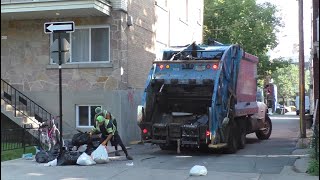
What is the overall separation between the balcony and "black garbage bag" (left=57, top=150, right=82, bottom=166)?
551 cm

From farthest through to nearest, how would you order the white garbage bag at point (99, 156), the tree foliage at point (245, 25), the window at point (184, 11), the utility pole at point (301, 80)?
the tree foliage at point (245, 25) < the window at point (184, 11) < the utility pole at point (301, 80) < the white garbage bag at point (99, 156)

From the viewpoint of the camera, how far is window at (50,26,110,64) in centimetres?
1628

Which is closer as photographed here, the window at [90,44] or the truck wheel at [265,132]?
the window at [90,44]

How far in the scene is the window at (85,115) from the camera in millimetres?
16391

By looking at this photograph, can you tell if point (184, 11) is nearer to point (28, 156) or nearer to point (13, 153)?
point (13, 153)

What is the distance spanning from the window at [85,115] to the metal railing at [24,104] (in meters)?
0.96

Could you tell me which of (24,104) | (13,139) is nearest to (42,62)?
(24,104)

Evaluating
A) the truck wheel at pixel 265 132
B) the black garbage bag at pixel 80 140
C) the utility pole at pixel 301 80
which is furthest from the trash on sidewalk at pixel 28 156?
the utility pole at pixel 301 80

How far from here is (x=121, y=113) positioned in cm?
1598

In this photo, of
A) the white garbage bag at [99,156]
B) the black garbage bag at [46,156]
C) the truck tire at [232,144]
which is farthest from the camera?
the truck tire at [232,144]

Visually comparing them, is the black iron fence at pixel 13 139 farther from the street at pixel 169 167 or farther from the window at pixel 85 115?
the window at pixel 85 115

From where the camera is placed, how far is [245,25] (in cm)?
3412

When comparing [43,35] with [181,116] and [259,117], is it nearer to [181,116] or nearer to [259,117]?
[181,116]

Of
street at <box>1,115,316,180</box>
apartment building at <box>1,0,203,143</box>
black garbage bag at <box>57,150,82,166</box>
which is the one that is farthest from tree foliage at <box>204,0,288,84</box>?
black garbage bag at <box>57,150,82,166</box>
